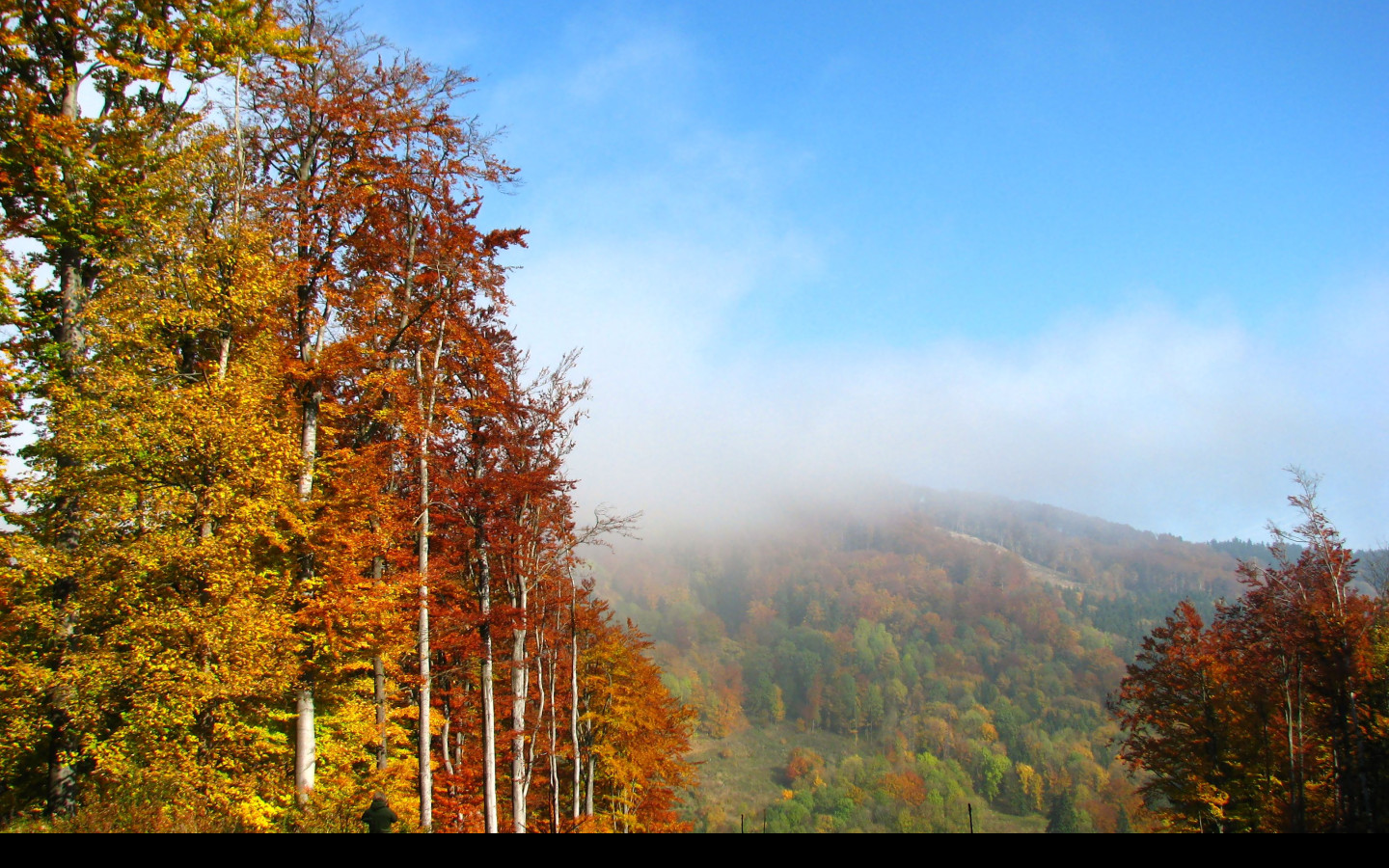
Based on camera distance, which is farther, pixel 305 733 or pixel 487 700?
pixel 487 700

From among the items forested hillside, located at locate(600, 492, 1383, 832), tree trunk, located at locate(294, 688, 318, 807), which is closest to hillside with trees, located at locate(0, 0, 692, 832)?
tree trunk, located at locate(294, 688, 318, 807)

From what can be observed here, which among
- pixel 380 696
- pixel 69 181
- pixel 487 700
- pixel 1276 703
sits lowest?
pixel 1276 703

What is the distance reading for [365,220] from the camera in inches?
671

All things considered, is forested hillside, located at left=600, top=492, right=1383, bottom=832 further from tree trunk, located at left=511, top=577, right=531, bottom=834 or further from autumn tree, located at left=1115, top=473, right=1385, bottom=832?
tree trunk, located at left=511, top=577, right=531, bottom=834

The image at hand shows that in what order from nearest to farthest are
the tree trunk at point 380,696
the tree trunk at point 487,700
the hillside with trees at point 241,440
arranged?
the hillside with trees at point 241,440, the tree trunk at point 487,700, the tree trunk at point 380,696

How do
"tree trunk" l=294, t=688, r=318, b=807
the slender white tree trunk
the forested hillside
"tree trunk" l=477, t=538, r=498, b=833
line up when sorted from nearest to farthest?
the slender white tree trunk
"tree trunk" l=294, t=688, r=318, b=807
"tree trunk" l=477, t=538, r=498, b=833
the forested hillside

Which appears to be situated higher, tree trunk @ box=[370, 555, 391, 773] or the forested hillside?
tree trunk @ box=[370, 555, 391, 773]

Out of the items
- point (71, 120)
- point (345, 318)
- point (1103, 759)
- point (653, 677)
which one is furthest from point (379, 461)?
point (1103, 759)

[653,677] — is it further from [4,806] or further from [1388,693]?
[1388,693]

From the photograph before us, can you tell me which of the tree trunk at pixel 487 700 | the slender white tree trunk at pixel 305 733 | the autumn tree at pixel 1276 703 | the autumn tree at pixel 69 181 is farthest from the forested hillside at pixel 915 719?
the autumn tree at pixel 69 181

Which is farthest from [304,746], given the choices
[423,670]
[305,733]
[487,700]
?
[487,700]

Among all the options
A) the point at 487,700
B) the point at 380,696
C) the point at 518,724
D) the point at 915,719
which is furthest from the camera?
the point at 915,719

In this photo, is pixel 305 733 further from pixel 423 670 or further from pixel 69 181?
Result: pixel 69 181

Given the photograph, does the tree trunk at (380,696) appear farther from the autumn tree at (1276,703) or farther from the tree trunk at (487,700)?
the autumn tree at (1276,703)
